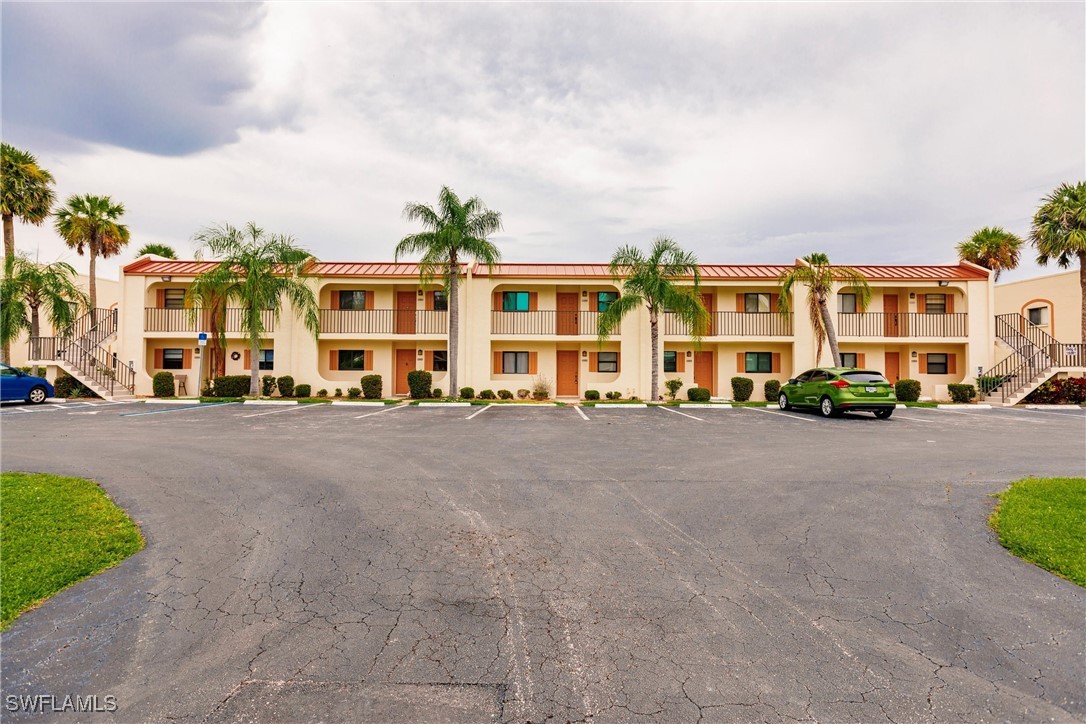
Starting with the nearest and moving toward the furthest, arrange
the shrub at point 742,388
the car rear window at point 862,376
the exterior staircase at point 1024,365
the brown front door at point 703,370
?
the car rear window at point 862,376 → the exterior staircase at point 1024,365 → the shrub at point 742,388 → the brown front door at point 703,370

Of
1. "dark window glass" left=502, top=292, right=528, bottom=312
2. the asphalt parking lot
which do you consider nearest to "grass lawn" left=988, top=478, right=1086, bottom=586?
the asphalt parking lot

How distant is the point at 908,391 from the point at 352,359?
92.2 feet

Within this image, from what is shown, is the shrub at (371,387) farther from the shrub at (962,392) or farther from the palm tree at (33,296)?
the shrub at (962,392)

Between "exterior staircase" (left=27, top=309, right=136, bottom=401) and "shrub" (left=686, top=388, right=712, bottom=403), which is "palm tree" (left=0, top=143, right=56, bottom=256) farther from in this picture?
"shrub" (left=686, top=388, right=712, bottom=403)

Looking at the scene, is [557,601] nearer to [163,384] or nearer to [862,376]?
[862,376]

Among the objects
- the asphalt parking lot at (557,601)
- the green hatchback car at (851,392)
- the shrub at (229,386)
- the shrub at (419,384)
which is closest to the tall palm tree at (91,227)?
the shrub at (229,386)

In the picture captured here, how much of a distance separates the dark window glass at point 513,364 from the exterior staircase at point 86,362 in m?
17.4

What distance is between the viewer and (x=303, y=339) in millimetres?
25219

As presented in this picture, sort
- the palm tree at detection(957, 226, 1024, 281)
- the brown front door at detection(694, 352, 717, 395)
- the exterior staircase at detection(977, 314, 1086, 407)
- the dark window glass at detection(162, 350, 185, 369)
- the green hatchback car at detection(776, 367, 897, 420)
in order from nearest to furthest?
1. the green hatchback car at detection(776, 367, 897, 420)
2. the exterior staircase at detection(977, 314, 1086, 407)
3. the dark window glass at detection(162, 350, 185, 369)
4. the brown front door at detection(694, 352, 717, 395)
5. the palm tree at detection(957, 226, 1024, 281)

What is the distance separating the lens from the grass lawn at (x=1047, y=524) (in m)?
4.50

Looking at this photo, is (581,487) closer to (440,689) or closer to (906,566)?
(906,566)

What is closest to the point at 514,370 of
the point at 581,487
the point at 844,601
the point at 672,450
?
the point at 672,450

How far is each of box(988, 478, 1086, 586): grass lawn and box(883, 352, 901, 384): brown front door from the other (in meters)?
22.3

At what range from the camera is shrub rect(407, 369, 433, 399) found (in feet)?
78.5
